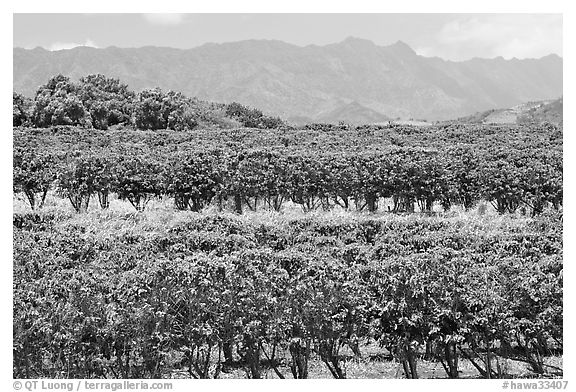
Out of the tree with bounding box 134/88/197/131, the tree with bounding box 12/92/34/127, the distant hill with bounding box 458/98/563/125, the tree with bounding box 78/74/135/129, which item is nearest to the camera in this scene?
the tree with bounding box 12/92/34/127

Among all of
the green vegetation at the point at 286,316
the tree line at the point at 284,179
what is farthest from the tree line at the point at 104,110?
the green vegetation at the point at 286,316

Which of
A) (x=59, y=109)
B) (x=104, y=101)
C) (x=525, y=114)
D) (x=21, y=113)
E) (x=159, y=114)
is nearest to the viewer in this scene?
(x=59, y=109)

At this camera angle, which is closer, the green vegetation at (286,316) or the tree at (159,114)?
the green vegetation at (286,316)

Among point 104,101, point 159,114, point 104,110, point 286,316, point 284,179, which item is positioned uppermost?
point 104,101

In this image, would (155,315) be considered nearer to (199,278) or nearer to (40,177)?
(199,278)

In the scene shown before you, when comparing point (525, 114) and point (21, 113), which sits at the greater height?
point (525, 114)

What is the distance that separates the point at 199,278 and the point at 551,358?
12.2ft

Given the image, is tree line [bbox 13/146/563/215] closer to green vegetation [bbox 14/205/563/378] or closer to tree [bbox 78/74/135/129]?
green vegetation [bbox 14/205/563/378]

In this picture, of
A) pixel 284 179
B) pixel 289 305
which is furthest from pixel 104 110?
pixel 289 305

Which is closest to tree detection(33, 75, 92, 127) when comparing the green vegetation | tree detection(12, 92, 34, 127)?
tree detection(12, 92, 34, 127)

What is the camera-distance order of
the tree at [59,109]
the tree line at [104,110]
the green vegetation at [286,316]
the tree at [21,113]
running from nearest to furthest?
the green vegetation at [286,316], the tree at [59,109], the tree at [21,113], the tree line at [104,110]

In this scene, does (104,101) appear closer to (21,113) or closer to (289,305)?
(21,113)

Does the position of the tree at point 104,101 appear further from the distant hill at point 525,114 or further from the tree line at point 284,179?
the distant hill at point 525,114

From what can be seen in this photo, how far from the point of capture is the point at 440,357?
19.9 feet
